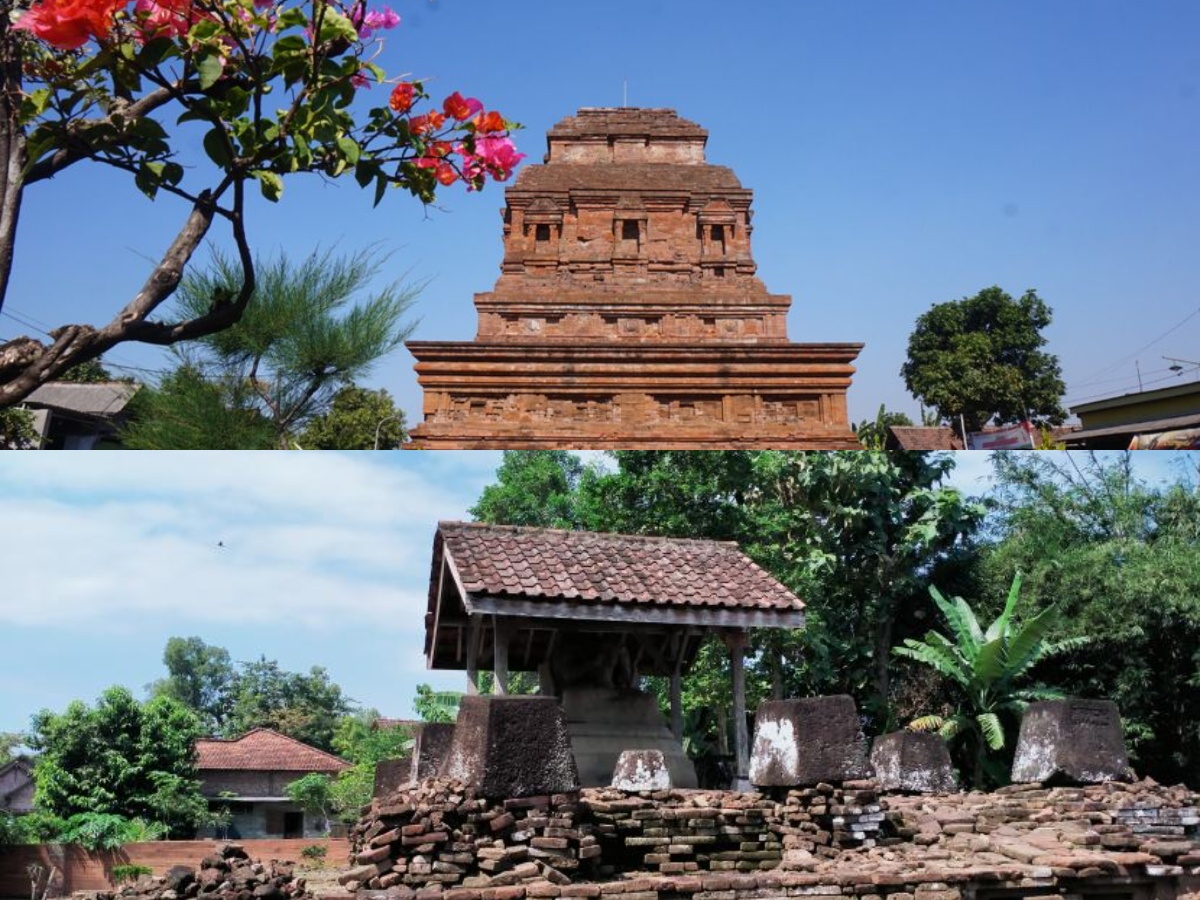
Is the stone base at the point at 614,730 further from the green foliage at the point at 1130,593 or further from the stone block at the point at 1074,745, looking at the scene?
the green foliage at the point at 1130,593

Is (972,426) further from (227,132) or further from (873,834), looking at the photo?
(227,132)

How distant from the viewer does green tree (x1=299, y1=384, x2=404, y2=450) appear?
2059 centimetres

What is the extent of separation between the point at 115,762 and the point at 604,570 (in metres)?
17.1

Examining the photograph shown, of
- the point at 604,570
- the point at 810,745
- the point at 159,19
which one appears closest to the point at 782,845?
the point at 810,745

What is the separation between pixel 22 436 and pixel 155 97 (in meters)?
12.8

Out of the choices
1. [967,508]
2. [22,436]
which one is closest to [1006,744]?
[967,508]

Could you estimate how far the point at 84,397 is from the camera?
2000cm

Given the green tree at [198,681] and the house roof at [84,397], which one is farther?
the green tree at [198,681]

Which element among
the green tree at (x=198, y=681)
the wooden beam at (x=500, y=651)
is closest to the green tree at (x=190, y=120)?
the wooden beam at (x=500, y=651)

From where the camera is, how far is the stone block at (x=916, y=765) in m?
10.3

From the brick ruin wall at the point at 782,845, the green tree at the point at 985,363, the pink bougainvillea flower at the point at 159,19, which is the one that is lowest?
the brick ruin wall at the point at 782,845

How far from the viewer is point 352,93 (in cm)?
410

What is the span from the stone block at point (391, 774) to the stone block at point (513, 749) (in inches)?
152

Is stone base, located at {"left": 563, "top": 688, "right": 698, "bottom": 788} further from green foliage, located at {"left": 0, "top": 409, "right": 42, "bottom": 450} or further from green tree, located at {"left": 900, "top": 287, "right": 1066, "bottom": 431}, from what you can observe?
green tree, located at {"left": 900, "top": 287, "right": 1066, "bottom": 431}
